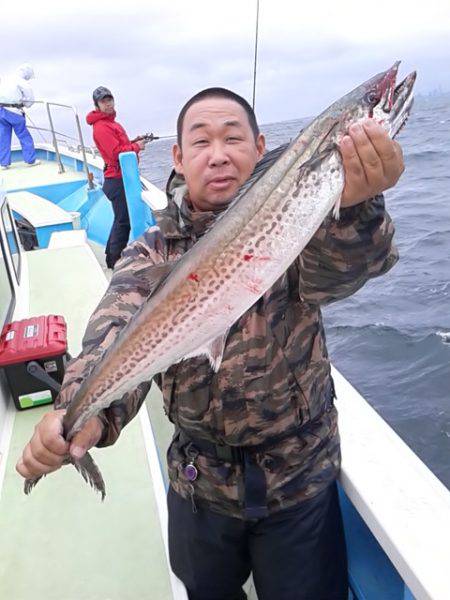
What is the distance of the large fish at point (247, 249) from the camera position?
163 cm

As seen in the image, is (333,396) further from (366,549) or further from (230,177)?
(230,177)

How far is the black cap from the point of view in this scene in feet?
28.1

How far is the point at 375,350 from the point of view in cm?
679

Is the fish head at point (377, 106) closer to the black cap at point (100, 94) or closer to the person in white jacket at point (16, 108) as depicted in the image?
the black cap at point (100, 94)

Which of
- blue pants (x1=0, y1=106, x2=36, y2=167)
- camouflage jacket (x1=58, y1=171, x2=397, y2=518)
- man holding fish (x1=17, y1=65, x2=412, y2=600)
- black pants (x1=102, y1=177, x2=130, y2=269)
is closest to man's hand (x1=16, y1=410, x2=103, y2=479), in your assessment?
man holding fish (x1=17, y1=65, x2=412, y2=600)

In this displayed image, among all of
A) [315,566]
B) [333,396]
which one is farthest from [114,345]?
[315,566]

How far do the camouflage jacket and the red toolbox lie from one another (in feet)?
5.95

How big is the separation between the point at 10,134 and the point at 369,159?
16070 millimetres

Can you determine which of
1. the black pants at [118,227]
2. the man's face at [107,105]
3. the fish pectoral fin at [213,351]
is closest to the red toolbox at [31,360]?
the fish pectoral fin at [213,351]

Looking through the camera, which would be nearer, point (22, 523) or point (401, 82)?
point (401, 82)

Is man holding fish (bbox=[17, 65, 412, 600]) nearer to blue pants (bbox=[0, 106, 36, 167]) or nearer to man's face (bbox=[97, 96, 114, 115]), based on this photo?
man's face (bbox=[97, 96, 114, 115])

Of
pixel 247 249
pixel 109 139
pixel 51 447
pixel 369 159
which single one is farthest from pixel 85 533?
pixel 109 139

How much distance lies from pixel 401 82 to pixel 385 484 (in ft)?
4.98

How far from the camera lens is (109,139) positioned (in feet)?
28.3
